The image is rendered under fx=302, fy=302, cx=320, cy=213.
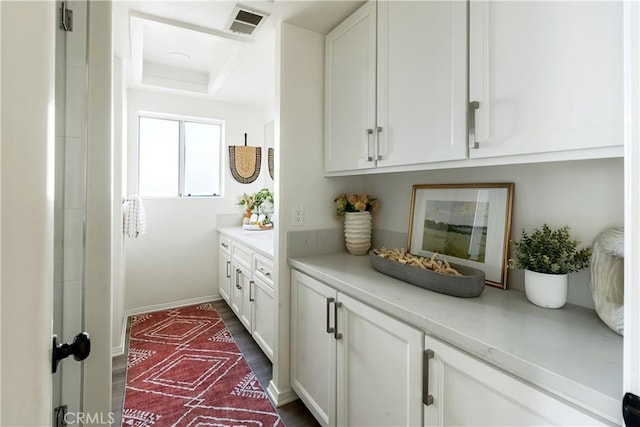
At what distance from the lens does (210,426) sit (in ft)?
5.58

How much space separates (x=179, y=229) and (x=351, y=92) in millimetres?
2571

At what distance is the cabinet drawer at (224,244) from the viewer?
3.19 meters

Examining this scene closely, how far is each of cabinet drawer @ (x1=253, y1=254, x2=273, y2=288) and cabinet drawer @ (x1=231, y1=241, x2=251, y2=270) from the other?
0.58 feet

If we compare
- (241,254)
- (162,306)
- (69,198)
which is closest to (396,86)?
(69,198)

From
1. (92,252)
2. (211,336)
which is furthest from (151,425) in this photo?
(92,252)

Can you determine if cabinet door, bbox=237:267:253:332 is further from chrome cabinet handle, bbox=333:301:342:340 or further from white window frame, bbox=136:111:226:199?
white window frame, bbox=136:111:226:199

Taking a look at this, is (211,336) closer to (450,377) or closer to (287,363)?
(287,363)

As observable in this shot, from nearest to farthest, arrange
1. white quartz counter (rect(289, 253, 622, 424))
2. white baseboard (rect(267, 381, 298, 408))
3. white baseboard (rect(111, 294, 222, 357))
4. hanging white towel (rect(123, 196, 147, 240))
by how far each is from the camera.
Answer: white quartz counter (rect(289, 253, 622, 424))
white baseboard (rect(267, 381, 298, 408))
hanging white towel (rect(123, 196, 147, 240))
white baseboard (rect(111, 294, 222, 357))

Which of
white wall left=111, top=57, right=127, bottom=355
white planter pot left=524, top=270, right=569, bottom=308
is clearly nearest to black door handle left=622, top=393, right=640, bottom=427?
white planter pot left=524, top=270, right=569, bottom=308

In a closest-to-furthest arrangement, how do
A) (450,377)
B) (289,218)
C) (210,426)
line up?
1. (450,377)
2. (210,426)
3. (289,218)

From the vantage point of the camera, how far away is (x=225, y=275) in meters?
3.32

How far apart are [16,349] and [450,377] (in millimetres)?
1010

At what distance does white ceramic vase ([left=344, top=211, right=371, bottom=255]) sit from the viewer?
192cm

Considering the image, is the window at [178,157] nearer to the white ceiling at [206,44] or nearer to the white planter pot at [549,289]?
the white ceiling at [206,44]
